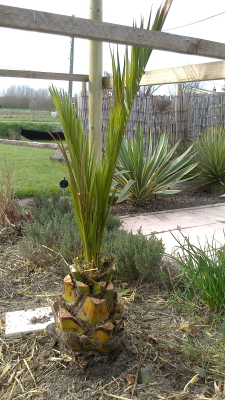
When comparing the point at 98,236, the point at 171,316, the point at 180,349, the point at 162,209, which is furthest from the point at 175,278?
the point at 162,209

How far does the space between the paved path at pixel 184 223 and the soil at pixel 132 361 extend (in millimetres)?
1296

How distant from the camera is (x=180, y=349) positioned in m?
2.08

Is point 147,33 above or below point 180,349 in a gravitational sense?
above

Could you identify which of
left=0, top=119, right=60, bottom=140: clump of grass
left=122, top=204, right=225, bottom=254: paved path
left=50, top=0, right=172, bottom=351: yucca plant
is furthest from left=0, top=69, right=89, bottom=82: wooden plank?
left=0, top=119, right=60, bottom=140: clump of grass

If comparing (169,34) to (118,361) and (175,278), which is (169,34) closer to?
(175,278)

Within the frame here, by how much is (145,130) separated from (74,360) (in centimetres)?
568

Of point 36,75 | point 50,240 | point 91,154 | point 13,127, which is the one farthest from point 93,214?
point 13,127

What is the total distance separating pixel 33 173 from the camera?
316 inches

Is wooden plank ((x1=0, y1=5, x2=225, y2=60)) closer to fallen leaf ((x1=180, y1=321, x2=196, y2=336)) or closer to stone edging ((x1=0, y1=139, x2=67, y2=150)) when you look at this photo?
fallen leaf ((x1=180, y1=321, x2=196, y2=336))

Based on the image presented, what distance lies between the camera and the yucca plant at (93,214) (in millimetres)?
1688

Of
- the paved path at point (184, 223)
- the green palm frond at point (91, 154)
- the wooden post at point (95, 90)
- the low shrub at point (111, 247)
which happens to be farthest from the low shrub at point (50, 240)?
the green palm frond at point (91, 154)

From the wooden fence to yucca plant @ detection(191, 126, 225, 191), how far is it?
69 cm

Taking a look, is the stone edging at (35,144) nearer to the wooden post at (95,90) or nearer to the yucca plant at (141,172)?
the yucca plant at (141,172)

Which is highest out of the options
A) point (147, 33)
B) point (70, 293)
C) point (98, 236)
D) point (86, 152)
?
point (147, 33)
